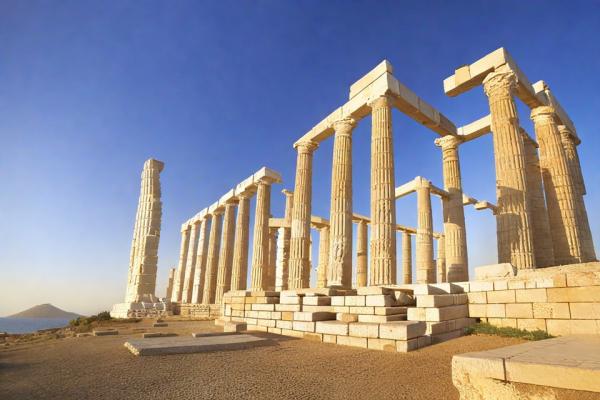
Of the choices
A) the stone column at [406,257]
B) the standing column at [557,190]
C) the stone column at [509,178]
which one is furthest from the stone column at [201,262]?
the standing column at [557,190]

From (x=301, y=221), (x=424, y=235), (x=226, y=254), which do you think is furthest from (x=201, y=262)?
(x=424, y=235)

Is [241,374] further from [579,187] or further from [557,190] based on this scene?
[579,187]

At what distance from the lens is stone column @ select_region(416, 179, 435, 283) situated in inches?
865

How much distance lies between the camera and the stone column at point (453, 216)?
1741cm

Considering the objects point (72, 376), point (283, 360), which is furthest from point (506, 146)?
point (72, 376)

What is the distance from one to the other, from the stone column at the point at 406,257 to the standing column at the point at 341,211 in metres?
15.6

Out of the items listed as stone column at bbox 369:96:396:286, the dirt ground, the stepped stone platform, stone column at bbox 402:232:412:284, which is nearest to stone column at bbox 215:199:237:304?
stone column at bbox 402:232:412:284

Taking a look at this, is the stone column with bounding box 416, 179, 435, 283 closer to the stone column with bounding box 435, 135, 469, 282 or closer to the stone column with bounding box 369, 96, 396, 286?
the stone column with bounding box 435, 135, 469, 282

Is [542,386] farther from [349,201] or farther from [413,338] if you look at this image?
[349,201]

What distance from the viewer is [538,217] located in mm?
16484

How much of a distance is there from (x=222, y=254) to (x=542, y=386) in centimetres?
2719

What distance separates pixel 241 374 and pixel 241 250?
20.9 metres

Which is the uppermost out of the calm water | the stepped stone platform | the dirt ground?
the stepped stone platform

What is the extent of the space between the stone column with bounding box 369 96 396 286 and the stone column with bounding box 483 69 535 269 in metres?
4.48
